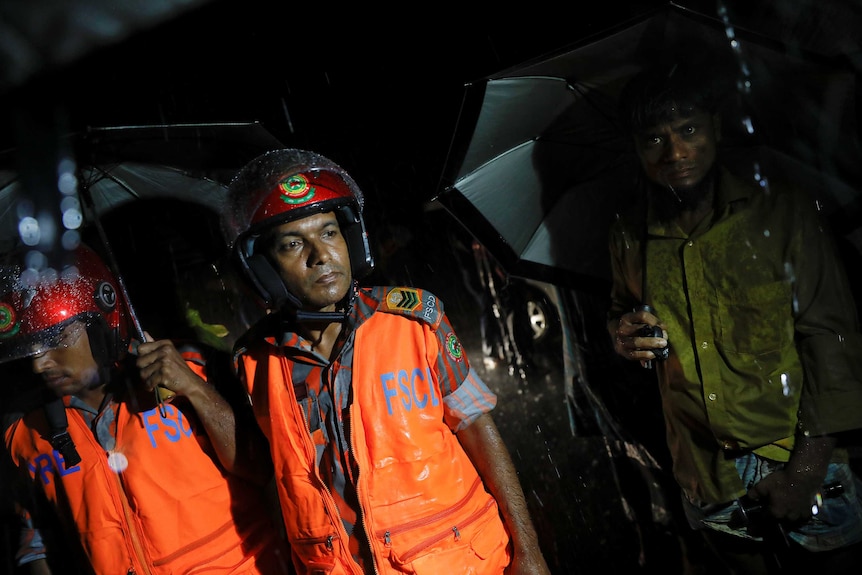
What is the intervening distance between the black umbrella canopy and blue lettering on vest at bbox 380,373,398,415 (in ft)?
4.91

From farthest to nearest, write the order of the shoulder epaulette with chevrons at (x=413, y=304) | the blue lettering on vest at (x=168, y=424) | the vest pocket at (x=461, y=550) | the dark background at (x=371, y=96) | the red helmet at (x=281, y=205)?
the dark background at (x=371, y=96)
the blue lettering on vest at (x=168, y=424)
the red helmet at (x=281, y=205)
the shoulder epaulette with chevrons at (x=413, y=304)
the vest pocket at (x=461, y=550)

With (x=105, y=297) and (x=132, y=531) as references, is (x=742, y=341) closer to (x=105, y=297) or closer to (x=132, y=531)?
(x=132, y=531)

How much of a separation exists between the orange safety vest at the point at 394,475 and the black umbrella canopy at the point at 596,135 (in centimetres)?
136

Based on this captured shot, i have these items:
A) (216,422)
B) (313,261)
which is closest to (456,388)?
(313,261)

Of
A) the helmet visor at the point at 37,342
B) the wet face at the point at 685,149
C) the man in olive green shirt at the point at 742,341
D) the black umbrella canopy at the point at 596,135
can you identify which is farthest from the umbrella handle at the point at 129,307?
the wet face at the point at 685,149

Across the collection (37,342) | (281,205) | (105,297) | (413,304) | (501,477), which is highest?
(281,205)

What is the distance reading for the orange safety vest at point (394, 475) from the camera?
223 cm

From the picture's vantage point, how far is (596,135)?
3486mm

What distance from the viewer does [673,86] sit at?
2.77 meters

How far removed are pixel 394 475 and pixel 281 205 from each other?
1242 millimetres

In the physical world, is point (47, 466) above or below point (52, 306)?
below

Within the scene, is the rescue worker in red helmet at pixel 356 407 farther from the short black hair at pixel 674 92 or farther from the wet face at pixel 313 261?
the short black hair at pixel 674 92

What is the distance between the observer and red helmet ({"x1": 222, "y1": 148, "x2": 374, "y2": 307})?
102 inches

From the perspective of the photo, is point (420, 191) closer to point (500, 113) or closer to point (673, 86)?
point (500, 113)
